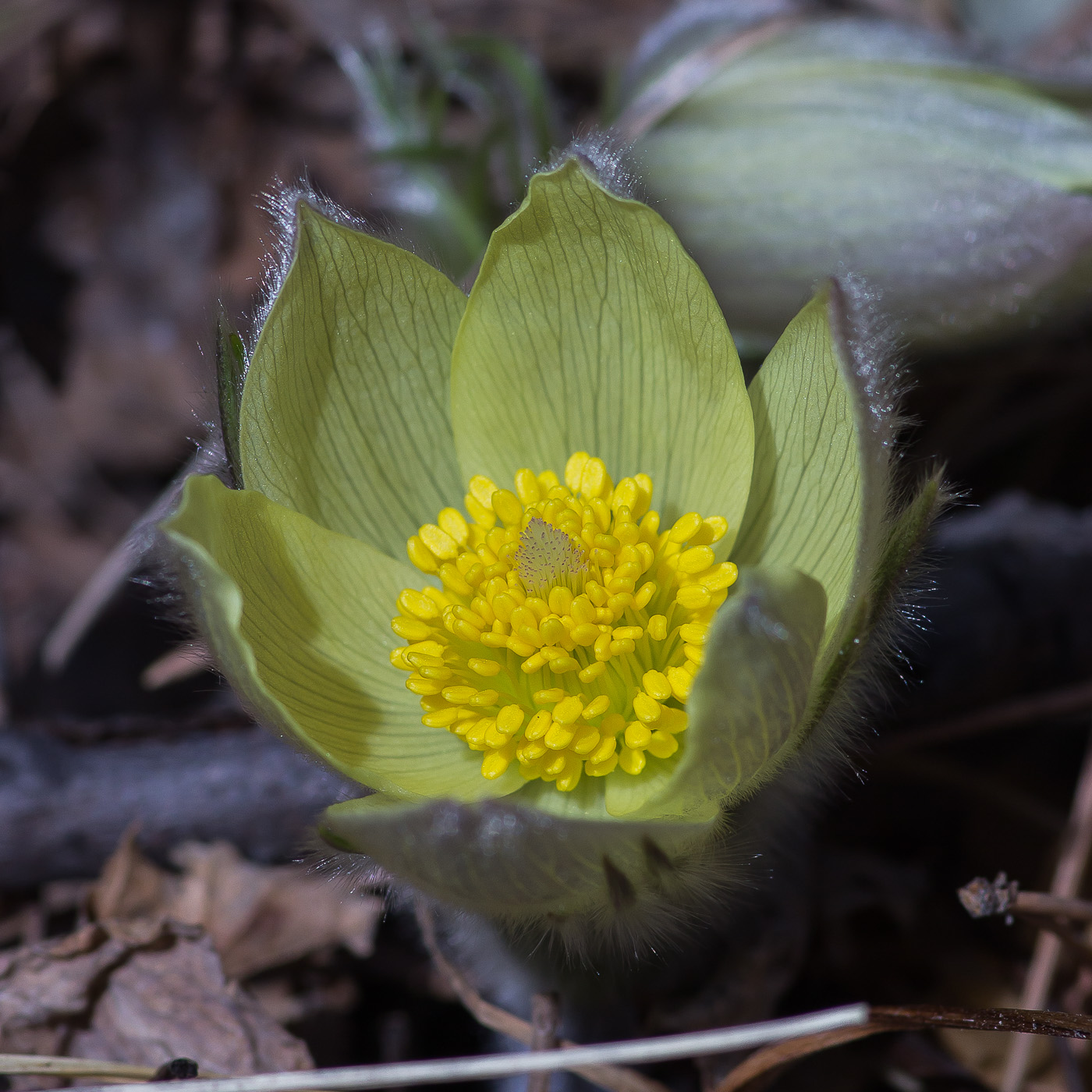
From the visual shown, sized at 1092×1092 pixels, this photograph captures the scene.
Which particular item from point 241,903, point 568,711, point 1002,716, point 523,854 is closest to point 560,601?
point 568,711

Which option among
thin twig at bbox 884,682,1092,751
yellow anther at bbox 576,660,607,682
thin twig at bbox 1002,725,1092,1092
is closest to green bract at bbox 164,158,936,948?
yellow anther at bbox 576,660,607,682

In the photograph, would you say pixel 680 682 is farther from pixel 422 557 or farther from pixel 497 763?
pixel 422 557

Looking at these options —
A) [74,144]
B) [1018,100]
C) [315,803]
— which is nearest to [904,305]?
[1018,100]

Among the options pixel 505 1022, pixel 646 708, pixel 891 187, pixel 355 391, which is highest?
pixel 891 187

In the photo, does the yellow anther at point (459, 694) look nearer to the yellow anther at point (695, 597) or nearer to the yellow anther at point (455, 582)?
the yellow anther at point (455, 582)

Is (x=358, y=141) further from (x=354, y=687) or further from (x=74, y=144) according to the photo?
(x=354, y=687)

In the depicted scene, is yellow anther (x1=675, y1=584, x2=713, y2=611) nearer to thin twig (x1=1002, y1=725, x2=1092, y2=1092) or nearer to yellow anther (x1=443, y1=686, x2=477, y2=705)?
yellow anther (x1=443, y1=686, x2=477, y2=705)

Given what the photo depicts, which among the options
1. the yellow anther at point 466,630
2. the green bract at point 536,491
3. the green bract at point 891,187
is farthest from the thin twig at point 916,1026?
the green bract at point 891,187
